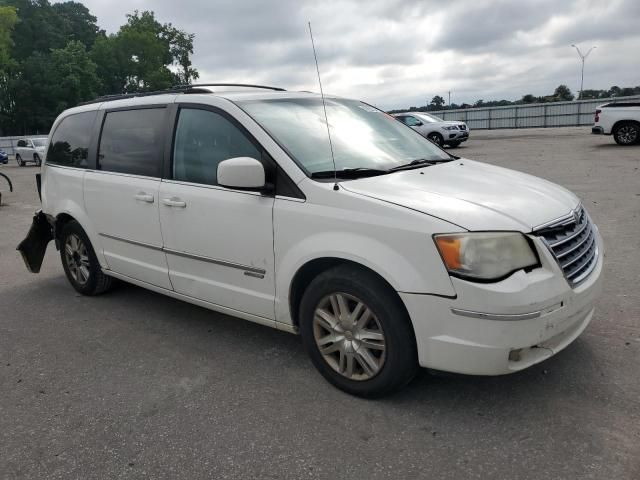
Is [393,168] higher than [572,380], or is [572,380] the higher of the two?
[393,168]

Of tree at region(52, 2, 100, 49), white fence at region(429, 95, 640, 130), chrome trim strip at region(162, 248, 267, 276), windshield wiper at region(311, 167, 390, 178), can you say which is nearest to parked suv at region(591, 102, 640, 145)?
windshield wiper at region(311, 167, 390, 178)

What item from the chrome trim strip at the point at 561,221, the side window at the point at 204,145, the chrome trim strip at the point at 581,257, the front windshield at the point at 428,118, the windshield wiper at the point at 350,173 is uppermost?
the front windshield at the point at 428,118

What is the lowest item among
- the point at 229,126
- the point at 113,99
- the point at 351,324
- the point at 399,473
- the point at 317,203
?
the point at 399,473

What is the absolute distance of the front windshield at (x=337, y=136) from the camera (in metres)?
3.46

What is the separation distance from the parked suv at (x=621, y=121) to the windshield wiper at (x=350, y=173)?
1679 centimetres

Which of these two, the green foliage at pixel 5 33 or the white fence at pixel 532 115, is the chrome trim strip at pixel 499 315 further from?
the green foliage at pixel 5 33

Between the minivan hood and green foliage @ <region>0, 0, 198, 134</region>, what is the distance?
66919mm

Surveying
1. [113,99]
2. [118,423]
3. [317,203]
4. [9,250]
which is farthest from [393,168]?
[9,250]

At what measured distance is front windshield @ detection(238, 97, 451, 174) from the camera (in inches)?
136

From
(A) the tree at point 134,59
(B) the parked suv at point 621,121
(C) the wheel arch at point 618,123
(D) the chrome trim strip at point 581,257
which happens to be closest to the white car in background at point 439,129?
(B) the parked suv at point 621,121

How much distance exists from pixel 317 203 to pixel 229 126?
0.95m

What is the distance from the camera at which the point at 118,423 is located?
9.94 feet

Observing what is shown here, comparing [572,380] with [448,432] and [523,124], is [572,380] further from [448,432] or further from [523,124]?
[523,124]

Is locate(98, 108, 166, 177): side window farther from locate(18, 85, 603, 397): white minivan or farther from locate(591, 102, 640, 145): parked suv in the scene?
locate(591, 102, 640, 145): parked suv
